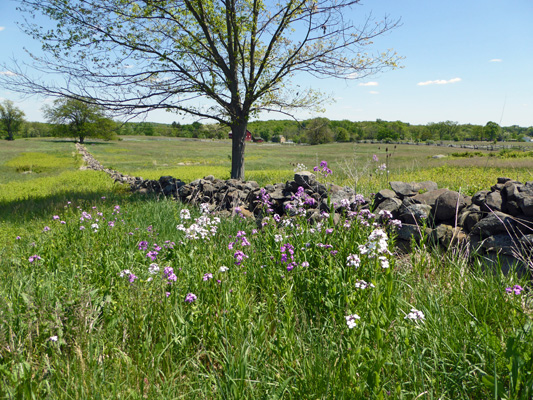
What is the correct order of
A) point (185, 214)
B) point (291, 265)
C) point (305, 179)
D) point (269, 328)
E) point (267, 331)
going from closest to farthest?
1. point (267, 331)
2. point (269, 328)
3. point (291, 265)
4. point (185, 214)
5. point (305, 179)

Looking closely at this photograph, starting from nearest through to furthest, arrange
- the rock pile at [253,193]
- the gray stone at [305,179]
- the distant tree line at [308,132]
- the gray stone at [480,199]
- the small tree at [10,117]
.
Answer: the gray stone at [480,199] < the rock pile at [253,193] < the gray stone at [305,179] < the distant tree line at [308,132] < the small tree at [10,117]

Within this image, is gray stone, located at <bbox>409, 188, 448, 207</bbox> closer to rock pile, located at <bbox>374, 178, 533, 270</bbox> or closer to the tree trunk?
Result: rock pile, located at <bbox>374, 178, 533, 270</bbox>

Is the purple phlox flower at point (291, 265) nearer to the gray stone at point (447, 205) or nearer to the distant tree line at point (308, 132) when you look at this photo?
the gray stone at point (447, 205)

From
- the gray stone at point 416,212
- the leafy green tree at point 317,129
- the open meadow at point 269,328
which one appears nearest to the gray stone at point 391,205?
the gray stone at point 416,212

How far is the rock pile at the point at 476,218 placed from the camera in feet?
13.9

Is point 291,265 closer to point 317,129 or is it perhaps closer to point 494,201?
point 494,201

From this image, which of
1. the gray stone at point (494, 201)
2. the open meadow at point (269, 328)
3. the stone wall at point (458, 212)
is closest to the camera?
the open meadow at point (269, 328)

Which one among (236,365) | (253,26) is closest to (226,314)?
(236,365)

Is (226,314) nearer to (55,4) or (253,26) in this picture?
(253,26)

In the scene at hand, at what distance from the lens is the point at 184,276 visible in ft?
11.5

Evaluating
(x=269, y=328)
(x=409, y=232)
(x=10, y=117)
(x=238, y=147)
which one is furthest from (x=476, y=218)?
(x=10, y=117)

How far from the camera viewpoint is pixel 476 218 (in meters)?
4.67

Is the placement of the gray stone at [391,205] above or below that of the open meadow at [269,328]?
above

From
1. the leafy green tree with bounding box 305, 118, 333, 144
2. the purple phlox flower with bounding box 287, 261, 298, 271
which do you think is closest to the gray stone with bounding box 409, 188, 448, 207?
the purple phlox flower with bounding box 287, 261, 298, 271
